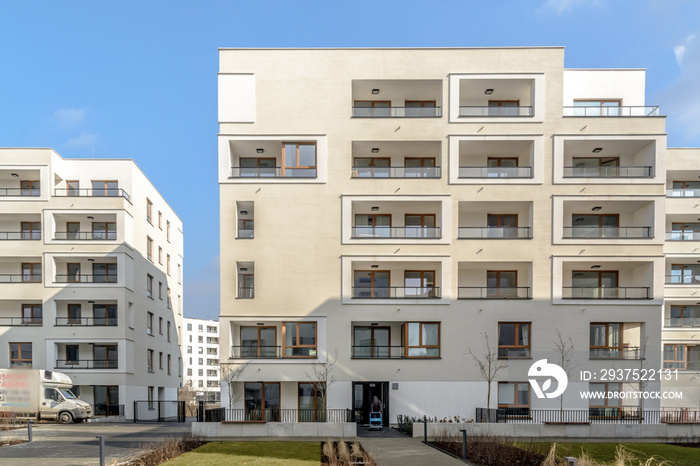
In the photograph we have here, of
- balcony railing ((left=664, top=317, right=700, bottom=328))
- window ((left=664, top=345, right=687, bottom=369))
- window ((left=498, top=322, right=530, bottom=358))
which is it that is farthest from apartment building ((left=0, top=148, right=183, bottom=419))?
balcony railing ((left=664, top=317, right=700, bottom=328))

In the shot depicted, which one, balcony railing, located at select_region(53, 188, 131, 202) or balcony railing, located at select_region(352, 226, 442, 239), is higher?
balcony railing, located at select_region(53, 188, 131, 202)

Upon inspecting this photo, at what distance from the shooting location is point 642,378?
29.6m

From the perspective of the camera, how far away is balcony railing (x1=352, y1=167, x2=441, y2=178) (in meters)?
31.4

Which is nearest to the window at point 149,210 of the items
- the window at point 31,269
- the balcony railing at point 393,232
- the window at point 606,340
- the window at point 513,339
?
the window at point 31,269

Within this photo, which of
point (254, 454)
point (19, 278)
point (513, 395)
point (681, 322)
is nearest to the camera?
point (254, 454)

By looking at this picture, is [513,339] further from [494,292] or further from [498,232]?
[498,232]

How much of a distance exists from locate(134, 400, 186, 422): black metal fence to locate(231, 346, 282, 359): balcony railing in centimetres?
992

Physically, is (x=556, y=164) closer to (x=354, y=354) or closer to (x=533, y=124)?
(x=533, y=124)

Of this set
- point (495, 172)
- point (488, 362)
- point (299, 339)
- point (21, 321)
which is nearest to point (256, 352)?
point (299, 339)

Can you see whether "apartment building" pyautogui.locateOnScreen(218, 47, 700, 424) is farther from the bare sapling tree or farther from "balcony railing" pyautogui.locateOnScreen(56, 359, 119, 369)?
"balcony railing" pyautogui.locateOnScreen(56, 359, 119, 369)

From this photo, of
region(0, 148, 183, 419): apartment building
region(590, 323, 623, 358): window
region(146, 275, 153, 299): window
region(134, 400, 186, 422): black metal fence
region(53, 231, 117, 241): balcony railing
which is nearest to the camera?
region(590, 323, 623, 358): window

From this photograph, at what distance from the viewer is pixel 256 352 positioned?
30109 mm

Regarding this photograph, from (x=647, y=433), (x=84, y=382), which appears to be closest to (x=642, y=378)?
(x=647, y=433)

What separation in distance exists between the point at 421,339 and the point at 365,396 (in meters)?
4.41
